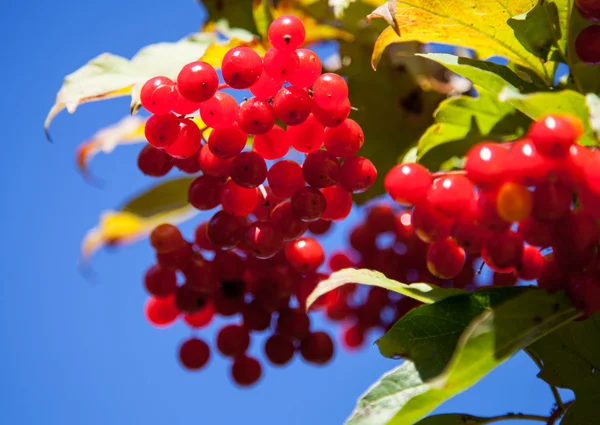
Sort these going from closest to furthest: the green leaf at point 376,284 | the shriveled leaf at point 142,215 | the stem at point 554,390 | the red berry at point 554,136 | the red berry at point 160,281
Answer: the red berry at point 554,136 < the green leaf at point 376,284 < the stem at point 554,390 < the red berry at point 160,281 < the shriveled leaf at point 142,215

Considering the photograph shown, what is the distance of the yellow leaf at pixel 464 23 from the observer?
0.69m

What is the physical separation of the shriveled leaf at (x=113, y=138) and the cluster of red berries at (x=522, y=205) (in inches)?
21.6

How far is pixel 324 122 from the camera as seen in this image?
26.3 inches

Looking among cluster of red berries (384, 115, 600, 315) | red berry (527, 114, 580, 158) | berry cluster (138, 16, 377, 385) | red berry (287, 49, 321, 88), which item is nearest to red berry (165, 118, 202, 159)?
berry cluster (138, 16, 377, 385)

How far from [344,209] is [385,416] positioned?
22 cm

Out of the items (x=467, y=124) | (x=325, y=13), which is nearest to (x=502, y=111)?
(x=467, y=124)

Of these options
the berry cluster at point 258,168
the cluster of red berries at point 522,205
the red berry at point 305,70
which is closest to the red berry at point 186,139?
the berry cluster at point 258,168

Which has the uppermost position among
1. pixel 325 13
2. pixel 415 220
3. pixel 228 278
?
pixel 325 13

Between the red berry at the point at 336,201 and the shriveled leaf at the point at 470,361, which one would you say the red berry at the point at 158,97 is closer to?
the red berry at the point at 336,201

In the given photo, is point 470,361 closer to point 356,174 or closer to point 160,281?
point 356,174

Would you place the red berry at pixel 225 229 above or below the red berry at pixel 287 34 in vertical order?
below

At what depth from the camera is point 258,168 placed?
26.6 inches

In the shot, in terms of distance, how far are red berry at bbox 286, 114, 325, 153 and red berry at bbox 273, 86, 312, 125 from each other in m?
0.02

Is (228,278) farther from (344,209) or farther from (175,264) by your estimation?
(344,209)
